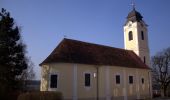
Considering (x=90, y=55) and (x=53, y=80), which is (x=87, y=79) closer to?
(x=90, y=55)

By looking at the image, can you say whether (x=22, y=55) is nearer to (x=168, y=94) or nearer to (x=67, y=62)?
(x=67, y=62)

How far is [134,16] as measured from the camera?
41.1 meters

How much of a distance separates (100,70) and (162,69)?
84.6ft

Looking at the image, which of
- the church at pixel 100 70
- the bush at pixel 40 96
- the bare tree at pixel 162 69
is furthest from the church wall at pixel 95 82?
the bare tree at pixel 162 69

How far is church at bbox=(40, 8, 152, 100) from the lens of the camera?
2792 cm

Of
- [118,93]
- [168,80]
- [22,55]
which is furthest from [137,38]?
[22,55]

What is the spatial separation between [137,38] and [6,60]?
22824mm

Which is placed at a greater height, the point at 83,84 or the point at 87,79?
the point at 87,79

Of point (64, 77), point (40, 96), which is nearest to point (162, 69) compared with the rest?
point (64, 77)

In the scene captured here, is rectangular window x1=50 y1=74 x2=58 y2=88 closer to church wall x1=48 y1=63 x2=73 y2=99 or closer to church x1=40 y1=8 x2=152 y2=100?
church x1=40 y1=8 x2=152 y2=100

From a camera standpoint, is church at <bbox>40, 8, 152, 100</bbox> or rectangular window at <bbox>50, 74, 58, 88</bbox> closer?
rectangular window at <bbox>50, 74, 58, 88</bbox>

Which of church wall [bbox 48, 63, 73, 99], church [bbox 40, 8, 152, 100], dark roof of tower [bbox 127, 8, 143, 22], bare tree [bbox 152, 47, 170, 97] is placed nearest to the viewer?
church wall [bbox 48, 63, 73, 99]

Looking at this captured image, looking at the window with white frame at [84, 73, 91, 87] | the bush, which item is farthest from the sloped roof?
the bush

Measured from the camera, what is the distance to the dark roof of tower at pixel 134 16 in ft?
134
